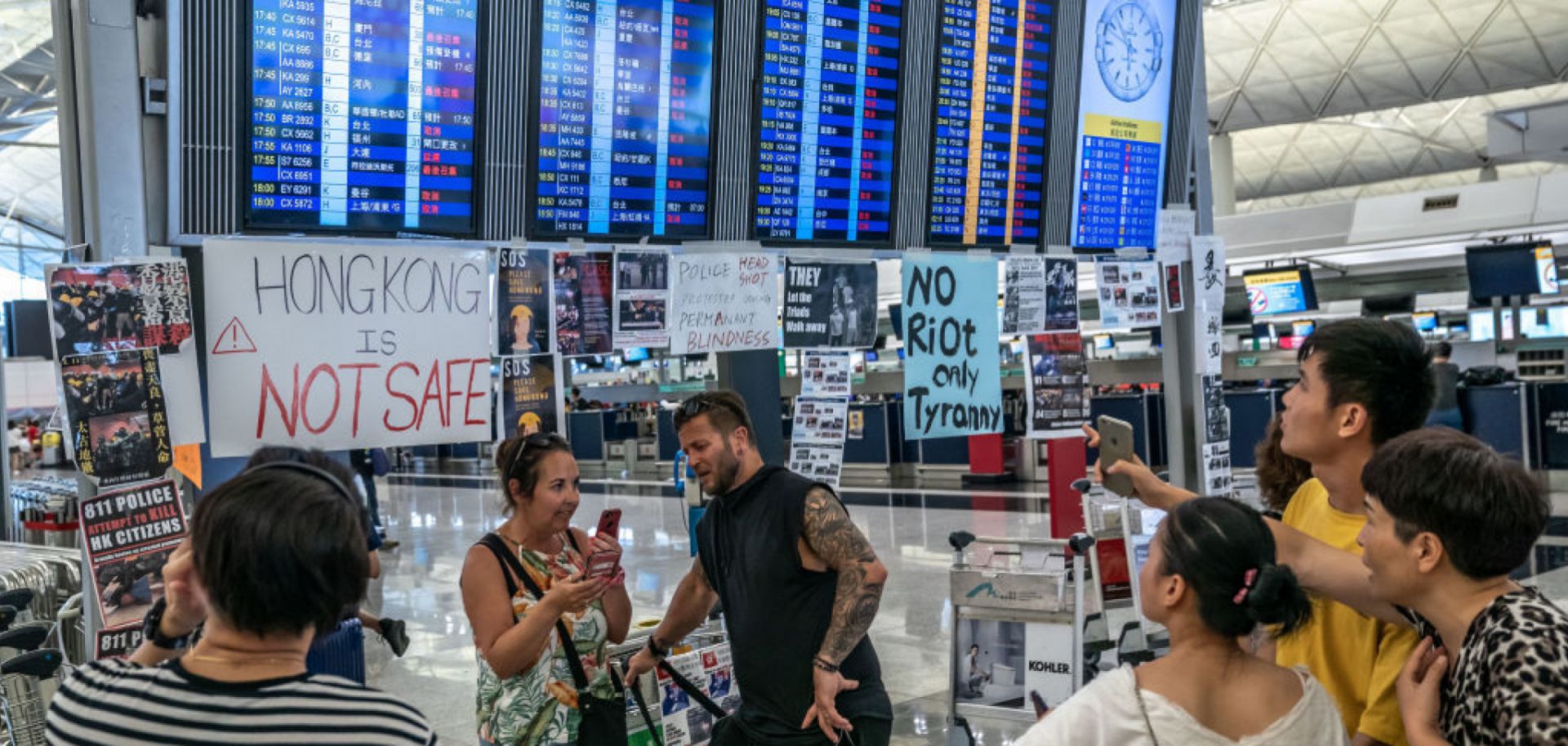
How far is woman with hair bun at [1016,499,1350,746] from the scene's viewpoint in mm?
1804

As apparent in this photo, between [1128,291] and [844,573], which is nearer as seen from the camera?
[844,573]

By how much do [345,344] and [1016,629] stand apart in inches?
122

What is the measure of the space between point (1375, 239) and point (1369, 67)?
9.44 m

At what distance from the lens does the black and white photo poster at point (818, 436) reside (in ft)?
15.4

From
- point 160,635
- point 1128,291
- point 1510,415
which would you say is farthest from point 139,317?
point 1510,415

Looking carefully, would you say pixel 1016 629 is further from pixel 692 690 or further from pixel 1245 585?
pixel 1245 585

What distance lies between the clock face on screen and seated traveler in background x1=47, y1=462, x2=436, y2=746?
4.48 m

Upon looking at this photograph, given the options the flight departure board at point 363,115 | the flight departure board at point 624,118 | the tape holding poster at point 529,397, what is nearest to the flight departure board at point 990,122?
the flight departure board at point 624,118

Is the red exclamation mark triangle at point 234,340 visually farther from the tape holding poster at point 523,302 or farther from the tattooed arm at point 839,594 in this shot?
the tattooed arm at point 839,594

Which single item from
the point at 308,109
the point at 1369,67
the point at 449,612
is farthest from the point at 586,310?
the point at 1369,67

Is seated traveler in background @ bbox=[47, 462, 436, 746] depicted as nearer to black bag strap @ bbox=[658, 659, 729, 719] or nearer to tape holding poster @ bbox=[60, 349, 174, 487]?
tape holding poster @ bbox=[60, 349, 174, 487]

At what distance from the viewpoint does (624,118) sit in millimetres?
4066

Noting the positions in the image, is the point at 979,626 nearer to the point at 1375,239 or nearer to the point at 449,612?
the point at 449,612

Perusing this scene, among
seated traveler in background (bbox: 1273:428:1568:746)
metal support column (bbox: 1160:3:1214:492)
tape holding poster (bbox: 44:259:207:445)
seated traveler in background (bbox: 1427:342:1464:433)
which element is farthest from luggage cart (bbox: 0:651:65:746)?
seated traveler in background (bbox: 1427:342:1464:433)
